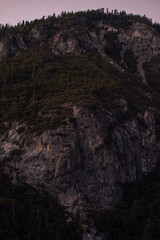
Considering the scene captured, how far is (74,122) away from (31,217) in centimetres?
3170

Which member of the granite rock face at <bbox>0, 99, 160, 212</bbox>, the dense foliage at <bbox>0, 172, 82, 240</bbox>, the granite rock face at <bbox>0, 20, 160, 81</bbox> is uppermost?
the granite rock face at <bbox>0, 20, 160, 81</bbox>

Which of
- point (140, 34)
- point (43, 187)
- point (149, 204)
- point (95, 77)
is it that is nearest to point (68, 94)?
point (95, 77)

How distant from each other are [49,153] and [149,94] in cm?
5921

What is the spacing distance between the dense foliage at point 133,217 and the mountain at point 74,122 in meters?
2.43

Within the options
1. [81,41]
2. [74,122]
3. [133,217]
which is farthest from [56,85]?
[133,217]

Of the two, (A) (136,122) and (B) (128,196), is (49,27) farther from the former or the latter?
(B) (128,196)

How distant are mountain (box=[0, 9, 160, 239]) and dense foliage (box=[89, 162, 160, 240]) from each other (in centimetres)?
243

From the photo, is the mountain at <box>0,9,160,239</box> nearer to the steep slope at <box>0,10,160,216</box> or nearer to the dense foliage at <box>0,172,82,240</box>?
the steep slope at <box>0,10,160,216</box>

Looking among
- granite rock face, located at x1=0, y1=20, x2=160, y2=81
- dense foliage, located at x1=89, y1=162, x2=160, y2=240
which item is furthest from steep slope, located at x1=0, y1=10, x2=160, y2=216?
dense foliage, located at x1=89, y1=162, x2=160, y2=240

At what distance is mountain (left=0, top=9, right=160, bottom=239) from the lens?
337 feet

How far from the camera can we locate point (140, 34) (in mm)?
198375

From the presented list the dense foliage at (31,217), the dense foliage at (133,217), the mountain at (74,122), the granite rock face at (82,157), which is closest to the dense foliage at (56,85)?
the mountain at (74,122)

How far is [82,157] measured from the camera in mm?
107438

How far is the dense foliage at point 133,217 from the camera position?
92875 mm
